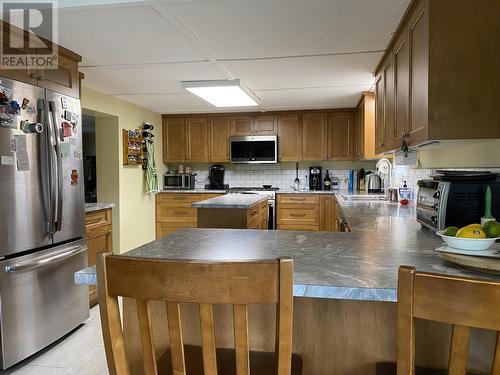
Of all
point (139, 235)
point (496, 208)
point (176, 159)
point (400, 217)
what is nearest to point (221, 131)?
point (176, 159)

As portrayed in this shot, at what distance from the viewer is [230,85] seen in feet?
10.9

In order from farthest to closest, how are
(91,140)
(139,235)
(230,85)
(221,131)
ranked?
(91,140), (221,131), (139,235), (230,85)

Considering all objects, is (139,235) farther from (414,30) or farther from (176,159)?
(414,30)

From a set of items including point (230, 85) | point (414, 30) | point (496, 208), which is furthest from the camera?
point (230, 85)

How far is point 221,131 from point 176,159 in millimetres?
850

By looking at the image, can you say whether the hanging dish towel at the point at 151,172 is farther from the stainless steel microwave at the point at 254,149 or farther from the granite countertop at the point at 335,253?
the granite countertop at the point at 335,253

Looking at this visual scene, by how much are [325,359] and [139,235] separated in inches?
158

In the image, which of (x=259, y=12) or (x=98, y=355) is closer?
(x=259, y=12)

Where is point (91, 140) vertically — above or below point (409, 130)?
above

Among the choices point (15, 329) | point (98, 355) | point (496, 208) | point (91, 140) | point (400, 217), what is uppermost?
point (91, 140)

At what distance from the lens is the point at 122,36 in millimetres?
2227

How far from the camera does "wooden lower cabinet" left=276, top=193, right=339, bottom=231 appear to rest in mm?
4840

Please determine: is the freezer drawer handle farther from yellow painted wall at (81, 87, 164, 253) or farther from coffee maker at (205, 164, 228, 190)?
coffee maker at (205, 164, 228, 190)

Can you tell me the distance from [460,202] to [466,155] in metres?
0.62
